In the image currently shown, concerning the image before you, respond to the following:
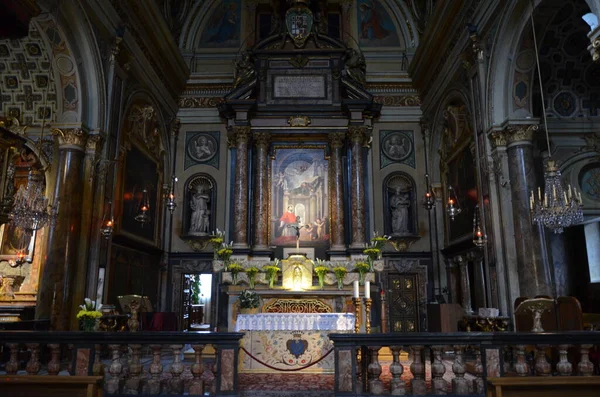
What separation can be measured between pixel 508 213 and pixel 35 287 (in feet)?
36.5

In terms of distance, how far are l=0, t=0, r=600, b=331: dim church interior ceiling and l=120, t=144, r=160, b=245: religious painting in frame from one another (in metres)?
0.09

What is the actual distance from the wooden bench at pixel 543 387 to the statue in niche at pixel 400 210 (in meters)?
10.8

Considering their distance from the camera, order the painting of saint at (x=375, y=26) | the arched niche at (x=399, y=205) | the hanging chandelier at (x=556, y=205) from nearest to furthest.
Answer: the hanging chandelier at (x=556, y=205) → the arched niche at (x=399, y=205) → the painting of saint at (x=375, y=26)

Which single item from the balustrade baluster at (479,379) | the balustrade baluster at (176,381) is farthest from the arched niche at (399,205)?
the balustrade baluster at (176,381)

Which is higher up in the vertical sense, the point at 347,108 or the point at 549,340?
the point at 347,108

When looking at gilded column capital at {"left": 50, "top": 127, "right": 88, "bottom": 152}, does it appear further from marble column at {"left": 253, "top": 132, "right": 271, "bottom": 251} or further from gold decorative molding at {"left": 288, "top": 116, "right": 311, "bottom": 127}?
gold decorative molding at {"left": 288, "top": 116, "right": 311, "bottom": 127}

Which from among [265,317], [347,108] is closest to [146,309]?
[265,317]

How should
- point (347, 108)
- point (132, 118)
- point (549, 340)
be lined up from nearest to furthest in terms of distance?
point (549, 340) → point (132, 118) → point (347, 108)

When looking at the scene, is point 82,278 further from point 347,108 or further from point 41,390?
point 347,108

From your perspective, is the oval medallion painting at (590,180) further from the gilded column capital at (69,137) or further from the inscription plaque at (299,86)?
the gilded column capital at (69,137)

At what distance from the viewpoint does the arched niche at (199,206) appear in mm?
16219

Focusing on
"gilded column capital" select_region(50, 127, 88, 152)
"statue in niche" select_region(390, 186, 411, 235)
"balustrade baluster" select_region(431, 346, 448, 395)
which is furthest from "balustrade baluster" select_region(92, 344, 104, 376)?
"statue in niche" select_region(390, 186, 411, 235)

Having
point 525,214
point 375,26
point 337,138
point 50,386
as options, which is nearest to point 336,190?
point 337,138

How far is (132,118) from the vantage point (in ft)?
43.2
